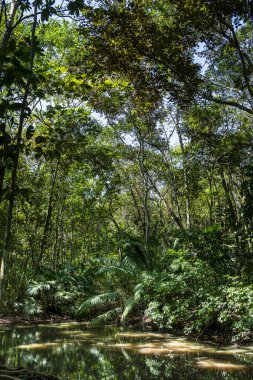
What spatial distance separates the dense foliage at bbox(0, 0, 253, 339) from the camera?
4716 mm

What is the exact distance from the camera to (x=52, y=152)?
3.67 metres

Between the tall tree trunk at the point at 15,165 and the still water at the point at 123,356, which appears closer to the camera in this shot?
the tall tree trunk at the point at 15,165

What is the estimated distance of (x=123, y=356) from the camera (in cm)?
682

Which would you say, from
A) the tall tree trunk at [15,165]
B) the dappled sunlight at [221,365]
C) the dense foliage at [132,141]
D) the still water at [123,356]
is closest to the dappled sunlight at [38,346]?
the still water at [123,356]

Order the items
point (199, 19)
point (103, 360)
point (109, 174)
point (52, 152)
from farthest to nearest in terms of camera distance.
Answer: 1. point (109, 174)
2. point (199, 19)
3. point (103, 360)
4. point (52, 152)

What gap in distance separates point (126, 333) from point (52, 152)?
303 inches

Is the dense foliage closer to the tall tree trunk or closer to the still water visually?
the tall tree trunk

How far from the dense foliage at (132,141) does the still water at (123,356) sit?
91cm

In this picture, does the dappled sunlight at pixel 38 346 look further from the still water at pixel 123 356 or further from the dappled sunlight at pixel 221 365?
the dappled sunlight at pixel 221 365

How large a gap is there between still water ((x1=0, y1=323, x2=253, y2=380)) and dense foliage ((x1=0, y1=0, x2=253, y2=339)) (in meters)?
0.91

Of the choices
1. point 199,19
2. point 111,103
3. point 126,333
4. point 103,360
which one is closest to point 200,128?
point 111,103

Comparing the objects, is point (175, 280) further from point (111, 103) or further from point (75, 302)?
point (111, 103)

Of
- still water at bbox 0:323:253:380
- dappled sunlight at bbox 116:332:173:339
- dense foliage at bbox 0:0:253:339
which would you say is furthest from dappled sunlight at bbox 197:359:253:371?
dappled sunlight at bbox 116:332:173:339

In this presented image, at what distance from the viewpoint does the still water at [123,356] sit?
18.0ft
